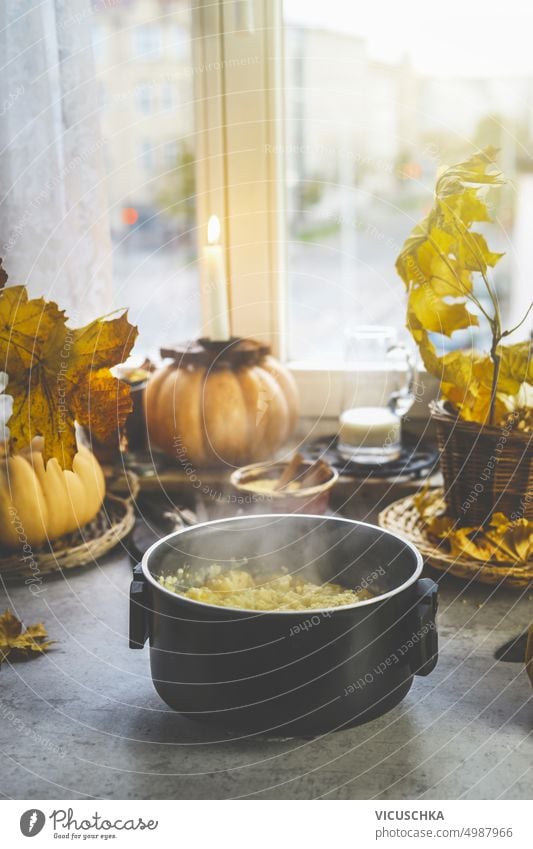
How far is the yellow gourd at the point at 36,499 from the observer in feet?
2.33

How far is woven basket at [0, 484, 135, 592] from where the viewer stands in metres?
0.71

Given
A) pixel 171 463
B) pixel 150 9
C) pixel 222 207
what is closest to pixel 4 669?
pixel 171 463

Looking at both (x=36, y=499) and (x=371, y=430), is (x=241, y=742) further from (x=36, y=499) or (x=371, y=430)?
(x=371, y=430)

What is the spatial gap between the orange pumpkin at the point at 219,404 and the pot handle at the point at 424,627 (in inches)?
14.3

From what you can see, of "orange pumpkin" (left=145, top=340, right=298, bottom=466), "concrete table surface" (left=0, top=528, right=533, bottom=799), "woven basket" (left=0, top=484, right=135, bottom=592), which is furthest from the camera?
"orange pumpkin" (left=145, top=340, right=298, bottom=466)

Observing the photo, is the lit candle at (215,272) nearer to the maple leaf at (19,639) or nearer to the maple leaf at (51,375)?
the maple leaf at (51,375)

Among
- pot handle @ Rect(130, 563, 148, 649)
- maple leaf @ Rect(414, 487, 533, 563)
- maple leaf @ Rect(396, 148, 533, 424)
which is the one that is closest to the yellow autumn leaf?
A: maple leaf @ Rect(396, 148, 533, 424)

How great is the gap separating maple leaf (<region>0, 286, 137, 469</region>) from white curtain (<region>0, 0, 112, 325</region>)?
0.61 feet

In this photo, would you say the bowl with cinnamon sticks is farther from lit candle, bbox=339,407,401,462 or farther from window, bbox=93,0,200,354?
window, bbox=93,0,200,354

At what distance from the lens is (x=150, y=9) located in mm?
891

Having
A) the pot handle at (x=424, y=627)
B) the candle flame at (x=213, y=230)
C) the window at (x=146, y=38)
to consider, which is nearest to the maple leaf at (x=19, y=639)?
the pot handle at (x=424, y=627)

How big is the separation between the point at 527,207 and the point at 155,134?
1.58 ft
